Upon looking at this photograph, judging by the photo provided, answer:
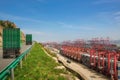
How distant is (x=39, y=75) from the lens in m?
16.8

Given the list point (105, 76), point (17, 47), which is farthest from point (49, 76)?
point (105, 76)

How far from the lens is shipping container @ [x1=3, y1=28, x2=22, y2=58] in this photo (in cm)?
2915

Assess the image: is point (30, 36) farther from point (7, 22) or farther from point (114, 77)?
point (114, 77)

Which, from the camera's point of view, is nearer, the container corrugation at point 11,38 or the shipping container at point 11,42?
the shipping container at point 11,42

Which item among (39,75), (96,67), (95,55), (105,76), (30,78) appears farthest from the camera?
(95,55)

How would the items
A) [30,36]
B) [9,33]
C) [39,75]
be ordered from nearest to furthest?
1. [39,75]
2. [9,33]
3. [30,36]

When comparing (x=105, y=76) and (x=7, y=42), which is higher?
(x=7, y=42)

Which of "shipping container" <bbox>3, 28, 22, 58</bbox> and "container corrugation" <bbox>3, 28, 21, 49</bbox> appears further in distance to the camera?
"container corrugation" <bbox>3, 28, 21, 49</bbox>

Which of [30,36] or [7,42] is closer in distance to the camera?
[7,42]

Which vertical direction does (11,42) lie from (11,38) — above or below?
below

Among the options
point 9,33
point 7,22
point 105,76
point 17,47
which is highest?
point 7,22

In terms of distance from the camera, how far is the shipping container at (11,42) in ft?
95.6

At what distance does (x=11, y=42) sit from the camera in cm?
3025

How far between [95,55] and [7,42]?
2974cm
